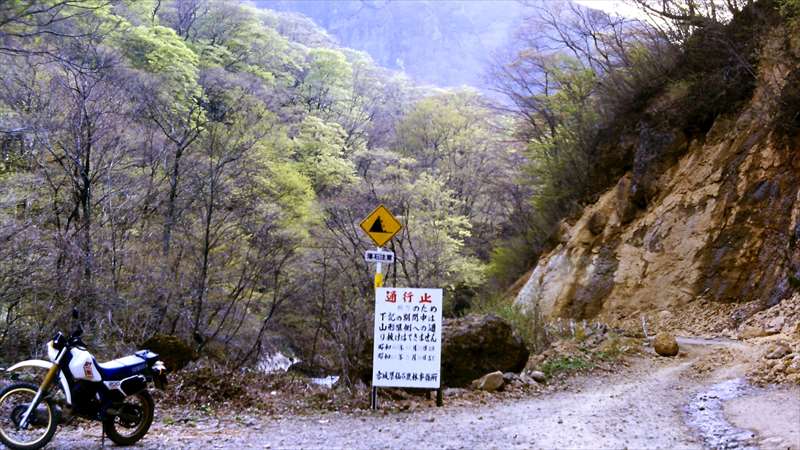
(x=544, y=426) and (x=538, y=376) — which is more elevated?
(x=544, y=426)

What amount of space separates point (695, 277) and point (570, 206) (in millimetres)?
9495

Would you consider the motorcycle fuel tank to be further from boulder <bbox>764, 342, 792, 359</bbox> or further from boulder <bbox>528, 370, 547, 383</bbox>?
boulder <bbox>764, 342, 792, 359</bbox>

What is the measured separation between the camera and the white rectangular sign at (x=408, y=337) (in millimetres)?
8242

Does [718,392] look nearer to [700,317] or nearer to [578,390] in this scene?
[578,390]

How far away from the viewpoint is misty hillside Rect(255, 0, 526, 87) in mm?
135375

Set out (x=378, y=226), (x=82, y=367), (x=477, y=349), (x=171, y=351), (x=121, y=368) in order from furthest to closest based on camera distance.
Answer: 1. (x=477, y=349)
2. (x=171, y=351)
3. (x=378, y=226)
4. (x=121, y=368)
5. (x=82, y=367)

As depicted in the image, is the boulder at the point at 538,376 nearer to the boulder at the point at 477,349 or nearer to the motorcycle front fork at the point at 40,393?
the boulder at the point at 477,349

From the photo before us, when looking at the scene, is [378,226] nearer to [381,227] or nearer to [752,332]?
[381,227]

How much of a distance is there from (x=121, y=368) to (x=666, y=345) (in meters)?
9.63

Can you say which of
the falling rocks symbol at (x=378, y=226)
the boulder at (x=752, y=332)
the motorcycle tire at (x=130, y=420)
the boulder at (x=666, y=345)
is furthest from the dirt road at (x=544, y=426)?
the falling rocks symbol at (x=378, y=226)

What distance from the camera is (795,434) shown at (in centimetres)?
518

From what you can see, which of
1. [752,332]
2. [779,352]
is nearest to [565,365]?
[779,352]

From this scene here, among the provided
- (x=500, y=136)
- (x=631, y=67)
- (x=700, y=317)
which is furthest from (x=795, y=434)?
(x=500, y=136)

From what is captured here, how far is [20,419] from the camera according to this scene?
17.9ft
